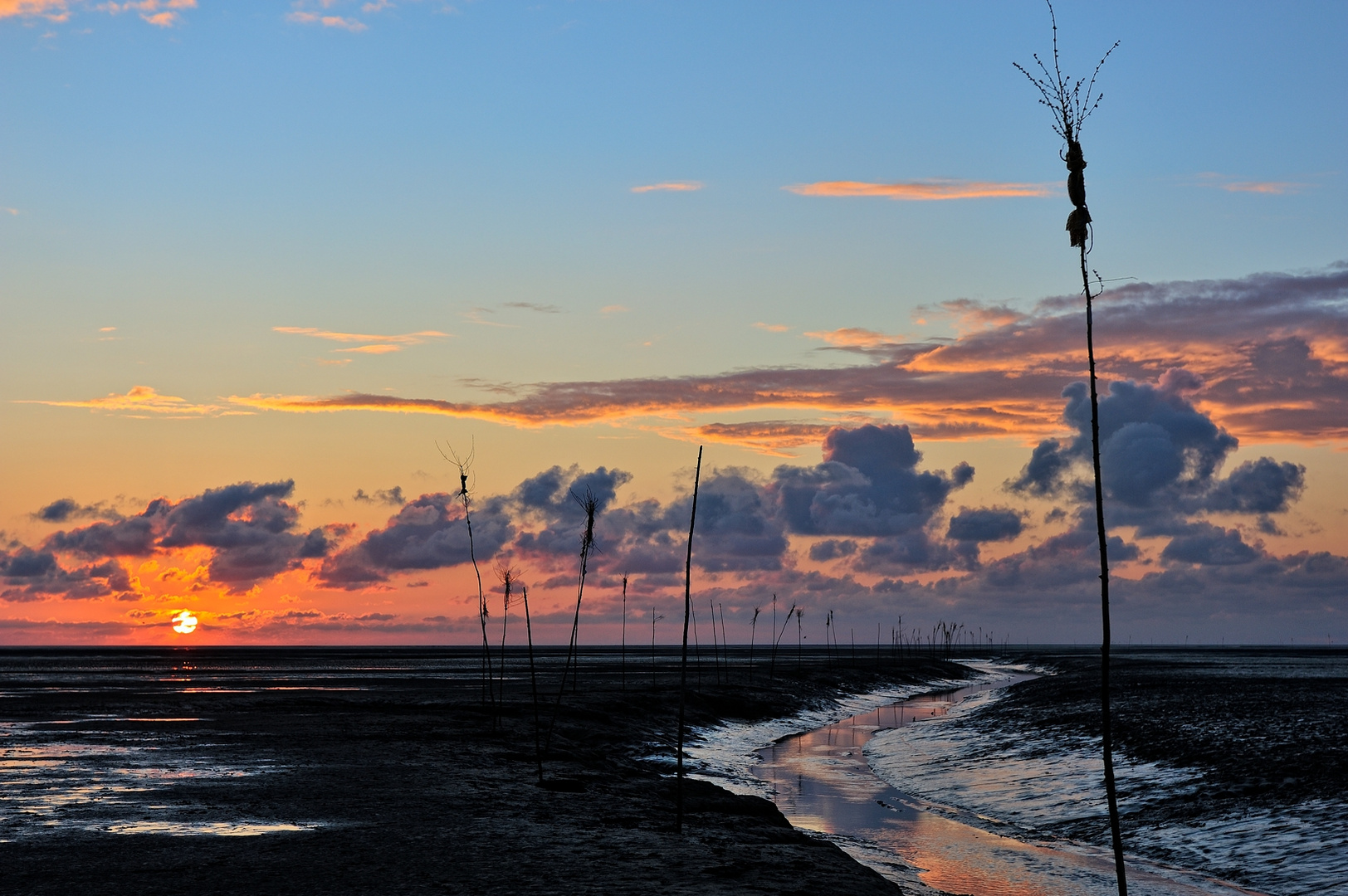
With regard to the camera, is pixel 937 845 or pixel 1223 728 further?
pixel 1223 728

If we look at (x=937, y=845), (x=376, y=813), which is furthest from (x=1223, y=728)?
(x=376, y=813)

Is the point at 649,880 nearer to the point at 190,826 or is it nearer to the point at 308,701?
A: the point at 190,826

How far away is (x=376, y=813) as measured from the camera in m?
22.5

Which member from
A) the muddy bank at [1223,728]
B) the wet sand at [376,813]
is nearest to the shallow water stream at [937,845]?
the wet sand at [376,813]

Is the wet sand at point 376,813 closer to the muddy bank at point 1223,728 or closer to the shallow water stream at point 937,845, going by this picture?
the shallow water stream at point 937,845

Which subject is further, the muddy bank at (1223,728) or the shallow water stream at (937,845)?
the muddy bank at (1223,728)

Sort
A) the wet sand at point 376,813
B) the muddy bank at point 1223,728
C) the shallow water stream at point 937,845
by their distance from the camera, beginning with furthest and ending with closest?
the muddy bank at point 1223,728
the shallow water stream at point 937,845
the wet sand at point 376,813

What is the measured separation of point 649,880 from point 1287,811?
684 inches

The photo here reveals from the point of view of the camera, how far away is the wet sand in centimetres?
1678

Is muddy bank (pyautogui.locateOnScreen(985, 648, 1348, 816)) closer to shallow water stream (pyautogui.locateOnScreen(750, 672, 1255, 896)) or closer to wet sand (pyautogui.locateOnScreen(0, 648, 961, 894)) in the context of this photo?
shallow water stream (pyautogui.locateOnScreen(750, 672, 1255, 896))

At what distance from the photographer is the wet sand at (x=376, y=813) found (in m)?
16.8

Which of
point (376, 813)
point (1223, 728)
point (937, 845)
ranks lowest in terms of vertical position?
point (937, 845)

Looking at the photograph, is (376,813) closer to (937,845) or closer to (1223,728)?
(937,845)

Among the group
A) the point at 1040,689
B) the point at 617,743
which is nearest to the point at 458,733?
the point at 617,743
